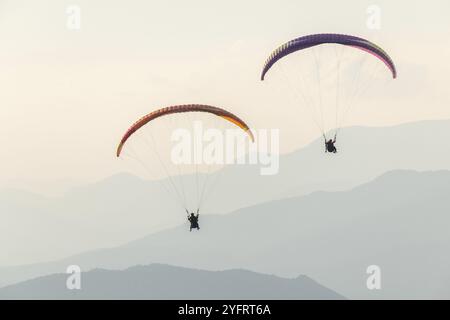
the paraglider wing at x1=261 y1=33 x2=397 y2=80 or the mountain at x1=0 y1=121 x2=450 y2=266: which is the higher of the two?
the paraglider wing at x1=261 y1=33 x2=397 y2=80

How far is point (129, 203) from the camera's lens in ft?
73.2

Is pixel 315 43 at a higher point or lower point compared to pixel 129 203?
higher

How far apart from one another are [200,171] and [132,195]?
8.44 m

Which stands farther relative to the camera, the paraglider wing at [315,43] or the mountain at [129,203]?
the mountain at [129,203]

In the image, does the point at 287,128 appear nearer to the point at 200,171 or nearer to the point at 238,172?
the point at 238,172

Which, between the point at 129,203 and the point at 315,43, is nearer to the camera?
the point at 315,43

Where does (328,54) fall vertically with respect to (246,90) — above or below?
above

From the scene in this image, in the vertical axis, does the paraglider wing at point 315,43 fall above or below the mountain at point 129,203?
above

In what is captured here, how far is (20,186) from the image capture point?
69.2ft

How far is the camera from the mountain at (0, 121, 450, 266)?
2100 cm

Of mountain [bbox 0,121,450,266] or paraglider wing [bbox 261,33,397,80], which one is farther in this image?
mountain [bbox 0,121,450,266]

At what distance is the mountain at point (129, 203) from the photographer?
21000 millimetres
